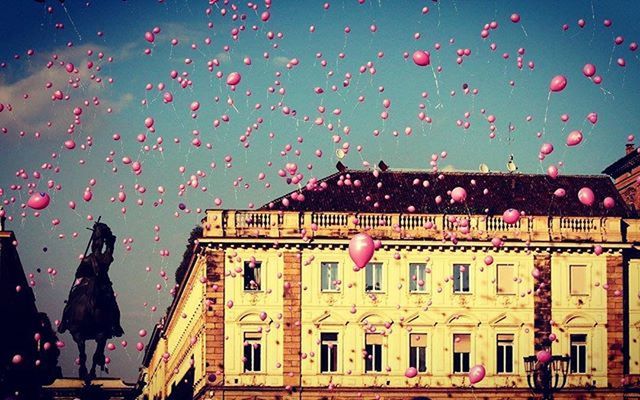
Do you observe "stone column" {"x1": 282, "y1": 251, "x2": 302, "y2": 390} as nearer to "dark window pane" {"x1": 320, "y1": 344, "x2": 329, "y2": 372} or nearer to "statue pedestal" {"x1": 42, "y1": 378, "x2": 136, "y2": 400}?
"dark window pane" {"x1": 320, "y1": 344, "x2": 329, "y2": 372}

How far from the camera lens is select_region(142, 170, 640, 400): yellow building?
60.7 metres

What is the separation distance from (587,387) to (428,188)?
1124cm

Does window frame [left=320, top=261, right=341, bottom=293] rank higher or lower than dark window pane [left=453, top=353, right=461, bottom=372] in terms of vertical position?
higher

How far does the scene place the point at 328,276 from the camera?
202 ft

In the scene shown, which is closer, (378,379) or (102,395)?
(102,395)

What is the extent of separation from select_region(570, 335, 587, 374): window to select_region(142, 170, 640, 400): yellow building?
55 mm

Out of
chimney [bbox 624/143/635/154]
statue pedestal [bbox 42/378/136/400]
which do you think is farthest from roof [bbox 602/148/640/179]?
statue pedestal [bbox 42/378/136/400]

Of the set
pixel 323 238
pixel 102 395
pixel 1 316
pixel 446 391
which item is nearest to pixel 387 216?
pixel 323 238

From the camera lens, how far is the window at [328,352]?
60.9 m

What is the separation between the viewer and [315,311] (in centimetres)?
6106

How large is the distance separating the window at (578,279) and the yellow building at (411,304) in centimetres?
5

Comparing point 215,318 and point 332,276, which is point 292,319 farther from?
point 215,318

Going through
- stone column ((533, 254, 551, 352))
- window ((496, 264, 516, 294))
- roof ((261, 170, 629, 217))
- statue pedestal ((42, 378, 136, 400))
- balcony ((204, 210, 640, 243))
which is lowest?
statue pedestal ((42, 378, 136, 400))

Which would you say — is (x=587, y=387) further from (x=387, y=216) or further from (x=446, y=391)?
→ (x=387, y=216)
